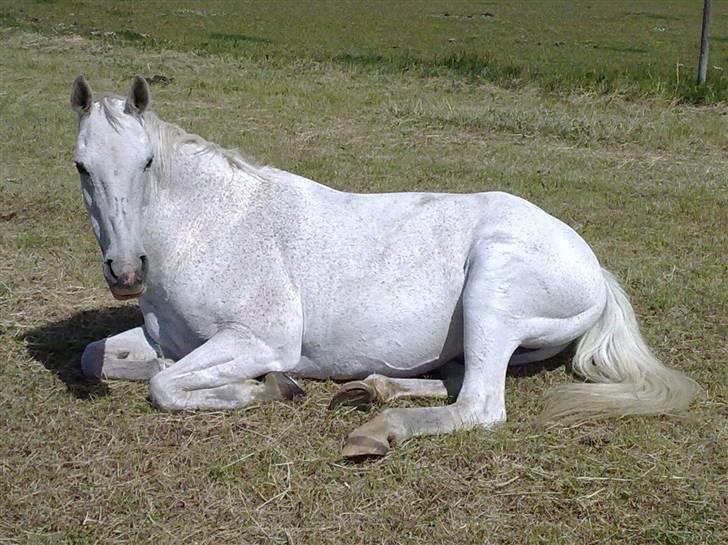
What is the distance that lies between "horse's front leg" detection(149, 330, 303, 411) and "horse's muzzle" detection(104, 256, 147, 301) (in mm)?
552

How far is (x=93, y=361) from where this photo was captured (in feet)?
15.2

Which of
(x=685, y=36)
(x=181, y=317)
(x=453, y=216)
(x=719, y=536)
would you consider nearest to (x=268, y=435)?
(x=181, y=317)

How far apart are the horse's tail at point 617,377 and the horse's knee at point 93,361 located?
218 cm

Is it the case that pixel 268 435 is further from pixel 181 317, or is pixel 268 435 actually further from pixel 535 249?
pixel 535 249

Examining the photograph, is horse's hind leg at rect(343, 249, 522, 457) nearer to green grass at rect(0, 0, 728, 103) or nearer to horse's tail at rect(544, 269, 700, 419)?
horse's tail at rect(544, 269, 700, 419)

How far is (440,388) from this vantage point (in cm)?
451

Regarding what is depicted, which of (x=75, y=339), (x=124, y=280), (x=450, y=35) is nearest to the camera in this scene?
(x=124, y=280)

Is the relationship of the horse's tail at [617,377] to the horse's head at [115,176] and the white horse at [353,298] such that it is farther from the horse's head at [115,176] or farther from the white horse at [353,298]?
the horse's head at [115,176]

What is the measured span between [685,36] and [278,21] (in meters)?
12.2

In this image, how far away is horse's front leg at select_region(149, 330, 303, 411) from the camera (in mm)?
4234

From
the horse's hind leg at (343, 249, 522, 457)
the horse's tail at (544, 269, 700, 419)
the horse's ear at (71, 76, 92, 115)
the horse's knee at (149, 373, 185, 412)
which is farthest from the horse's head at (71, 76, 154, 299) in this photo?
the horse's tail at (544, 269, 700, 419)

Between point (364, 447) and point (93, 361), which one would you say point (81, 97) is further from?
point (364, 447)

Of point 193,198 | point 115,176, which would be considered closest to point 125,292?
point 115,176

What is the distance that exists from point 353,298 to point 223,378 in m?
0.71
